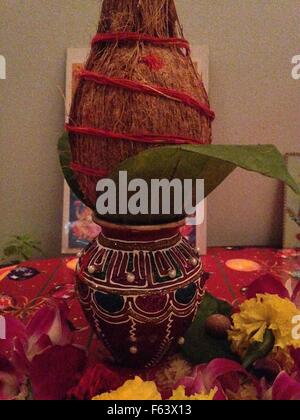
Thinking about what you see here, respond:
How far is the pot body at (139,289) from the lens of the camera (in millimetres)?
460

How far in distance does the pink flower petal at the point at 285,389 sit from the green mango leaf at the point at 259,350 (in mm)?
49

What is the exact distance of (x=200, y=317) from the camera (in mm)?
608

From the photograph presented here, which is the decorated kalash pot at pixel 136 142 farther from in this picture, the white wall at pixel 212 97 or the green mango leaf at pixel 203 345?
the white wall at pixel 212 97

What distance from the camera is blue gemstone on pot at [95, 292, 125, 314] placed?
0.46 metres

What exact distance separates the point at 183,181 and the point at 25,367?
292 millimetres

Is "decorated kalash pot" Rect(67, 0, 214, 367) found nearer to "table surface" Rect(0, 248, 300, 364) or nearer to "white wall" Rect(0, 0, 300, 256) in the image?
"table surface" Rect(0, 248, 300, 364)

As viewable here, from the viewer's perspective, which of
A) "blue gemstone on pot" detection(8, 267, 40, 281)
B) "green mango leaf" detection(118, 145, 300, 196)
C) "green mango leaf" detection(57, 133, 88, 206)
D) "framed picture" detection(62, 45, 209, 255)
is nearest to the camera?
"green mango leaf" detection(118, 145, 300, 196)

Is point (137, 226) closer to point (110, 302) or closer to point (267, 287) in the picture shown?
point (110, 302)

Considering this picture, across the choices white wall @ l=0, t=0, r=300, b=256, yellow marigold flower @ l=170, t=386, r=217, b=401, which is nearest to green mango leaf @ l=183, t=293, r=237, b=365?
yellow marigold flower @ l=170, t=386, r=217, b=401

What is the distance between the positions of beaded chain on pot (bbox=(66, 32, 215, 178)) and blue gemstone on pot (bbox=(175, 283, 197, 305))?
0.17 m

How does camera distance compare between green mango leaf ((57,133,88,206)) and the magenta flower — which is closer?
the magenta flower

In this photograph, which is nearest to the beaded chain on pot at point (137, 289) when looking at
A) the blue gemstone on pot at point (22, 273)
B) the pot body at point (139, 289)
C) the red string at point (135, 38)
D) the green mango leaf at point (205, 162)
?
the pot body at point (139, 289)

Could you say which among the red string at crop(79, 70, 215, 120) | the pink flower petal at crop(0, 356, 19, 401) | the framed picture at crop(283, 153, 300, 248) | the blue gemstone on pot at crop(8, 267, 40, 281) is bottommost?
the pink flower petal at crop(0, 356, 19, 401)
